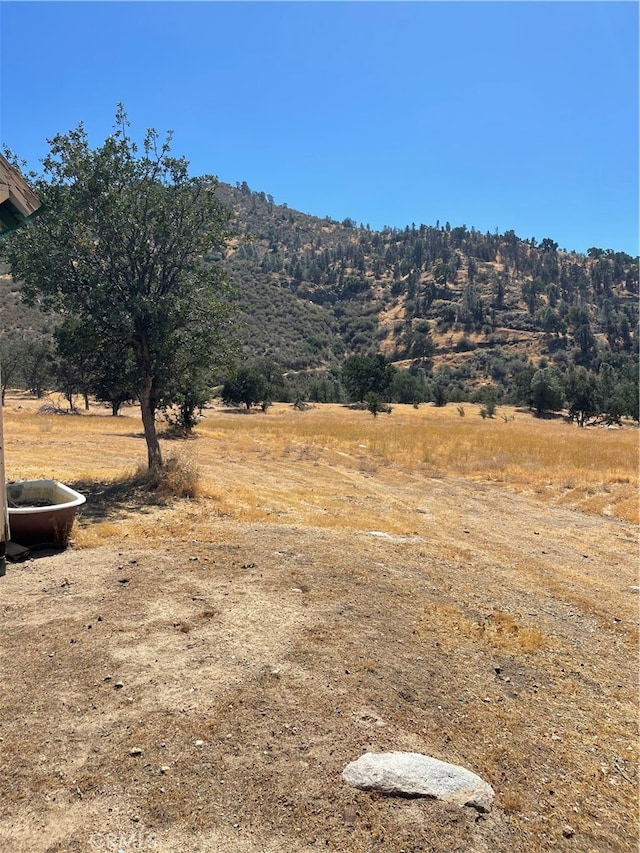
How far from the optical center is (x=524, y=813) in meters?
3.32

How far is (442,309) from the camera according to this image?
134 meters

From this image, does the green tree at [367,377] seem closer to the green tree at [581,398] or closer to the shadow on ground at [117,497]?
the green tree at [581,398]

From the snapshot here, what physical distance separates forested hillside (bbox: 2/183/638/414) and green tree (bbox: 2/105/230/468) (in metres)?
63.4

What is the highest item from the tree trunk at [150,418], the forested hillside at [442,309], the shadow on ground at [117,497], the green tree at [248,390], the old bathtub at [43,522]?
the forested hillside at [442,309]

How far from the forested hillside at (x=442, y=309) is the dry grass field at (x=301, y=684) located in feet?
222

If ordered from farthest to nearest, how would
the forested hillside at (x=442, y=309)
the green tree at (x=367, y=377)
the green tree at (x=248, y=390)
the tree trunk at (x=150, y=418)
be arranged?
the forested hillside at (x=442, y=309)
the green tree at (x=367, y=377)
the green tree at (x=248, y=390)
the tree trunk at (x=150, y=418)

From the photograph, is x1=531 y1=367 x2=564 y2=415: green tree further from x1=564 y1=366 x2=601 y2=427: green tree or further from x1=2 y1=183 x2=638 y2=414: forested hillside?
x1=2 y1=183 x2=638 y2=414: forested hillside

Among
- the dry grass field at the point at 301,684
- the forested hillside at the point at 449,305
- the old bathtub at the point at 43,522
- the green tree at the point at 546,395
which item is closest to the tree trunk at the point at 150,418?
the dry grass field at the point at 301,684

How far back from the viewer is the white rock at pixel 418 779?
10.9 ft

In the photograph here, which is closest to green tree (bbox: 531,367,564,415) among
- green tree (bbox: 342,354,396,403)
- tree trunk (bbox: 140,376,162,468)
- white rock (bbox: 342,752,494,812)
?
green tree (bbox: 342,354,396,403)

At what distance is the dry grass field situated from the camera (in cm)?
313

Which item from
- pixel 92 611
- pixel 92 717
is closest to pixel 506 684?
pixel 92 717

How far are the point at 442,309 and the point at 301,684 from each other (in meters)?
137

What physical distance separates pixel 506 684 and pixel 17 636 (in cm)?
464
